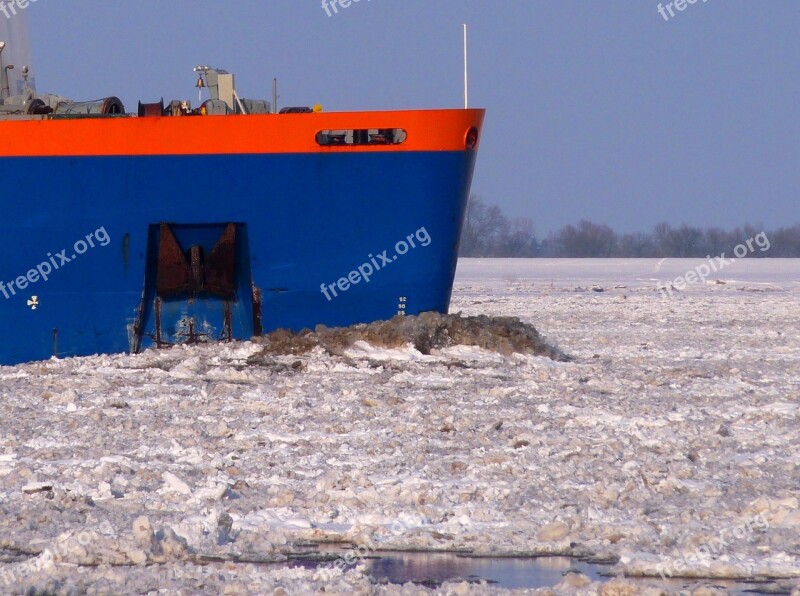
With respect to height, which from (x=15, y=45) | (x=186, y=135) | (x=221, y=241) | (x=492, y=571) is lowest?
(x=492, y=571)

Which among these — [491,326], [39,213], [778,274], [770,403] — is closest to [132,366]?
[39,213]

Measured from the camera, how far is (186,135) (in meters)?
10.2

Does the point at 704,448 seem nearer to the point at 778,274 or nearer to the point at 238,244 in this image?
the point at 238,244

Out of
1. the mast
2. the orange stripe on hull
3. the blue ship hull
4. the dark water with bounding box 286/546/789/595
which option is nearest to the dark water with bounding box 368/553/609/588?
the dark water with bounding box 286/546/789/595

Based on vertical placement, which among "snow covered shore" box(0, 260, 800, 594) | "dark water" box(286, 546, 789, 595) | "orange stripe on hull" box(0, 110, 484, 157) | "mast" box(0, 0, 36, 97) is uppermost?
"mast" box(0, 0, 36, 97)

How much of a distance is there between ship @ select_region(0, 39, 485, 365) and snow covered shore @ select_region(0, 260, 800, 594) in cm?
71

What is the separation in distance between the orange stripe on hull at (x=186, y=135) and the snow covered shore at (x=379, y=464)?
180 centimetres

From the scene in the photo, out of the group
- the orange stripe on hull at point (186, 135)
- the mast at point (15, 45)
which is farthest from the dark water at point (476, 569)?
the mast at point (15, 45)

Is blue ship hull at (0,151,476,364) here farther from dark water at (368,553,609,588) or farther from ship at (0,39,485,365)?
dark water at (368,553,609,588)

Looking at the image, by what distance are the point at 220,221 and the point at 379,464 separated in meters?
5.44

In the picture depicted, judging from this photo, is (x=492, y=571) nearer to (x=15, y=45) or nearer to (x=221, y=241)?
(x=221, y=241)

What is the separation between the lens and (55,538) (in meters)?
4.05

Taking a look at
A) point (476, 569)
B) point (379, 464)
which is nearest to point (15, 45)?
point (379, 464)

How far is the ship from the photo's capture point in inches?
403
